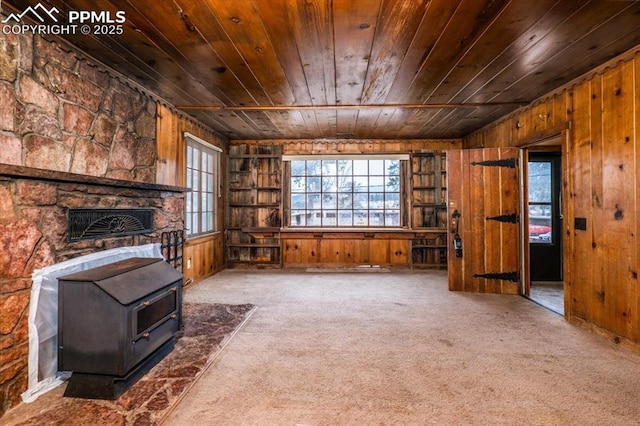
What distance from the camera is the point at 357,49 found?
2.32m

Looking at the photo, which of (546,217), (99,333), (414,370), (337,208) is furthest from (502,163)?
(99,333)

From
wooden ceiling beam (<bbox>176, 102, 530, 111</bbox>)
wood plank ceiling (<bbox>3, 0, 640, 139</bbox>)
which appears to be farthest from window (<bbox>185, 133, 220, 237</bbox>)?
Answer: wood plank ceiling (<bbox>3, 0, 640, 139</bbox>)

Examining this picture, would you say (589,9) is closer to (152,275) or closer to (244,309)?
(152,275)

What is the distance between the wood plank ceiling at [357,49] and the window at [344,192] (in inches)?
77.7

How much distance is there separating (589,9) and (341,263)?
452 centimetres

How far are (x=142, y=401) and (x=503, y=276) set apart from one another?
415cm

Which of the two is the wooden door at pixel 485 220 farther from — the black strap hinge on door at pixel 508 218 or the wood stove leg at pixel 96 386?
the wood stove leg at pixel 96 386

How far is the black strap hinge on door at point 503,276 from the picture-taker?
3.87 meters

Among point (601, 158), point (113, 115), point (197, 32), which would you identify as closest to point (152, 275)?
point (113, 115)

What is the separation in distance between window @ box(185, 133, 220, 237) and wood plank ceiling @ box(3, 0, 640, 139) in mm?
843

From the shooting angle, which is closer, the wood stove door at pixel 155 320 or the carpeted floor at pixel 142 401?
the carpeted floor at pixel 142 401

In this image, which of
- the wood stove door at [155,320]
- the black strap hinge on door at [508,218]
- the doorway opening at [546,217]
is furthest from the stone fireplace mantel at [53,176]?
the doorway opening at [546,217]

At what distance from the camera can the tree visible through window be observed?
5.69 metres

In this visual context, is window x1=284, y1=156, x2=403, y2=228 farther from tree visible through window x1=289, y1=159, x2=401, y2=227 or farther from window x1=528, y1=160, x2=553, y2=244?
window x1=528, y1=160, x2=553, y2=244
